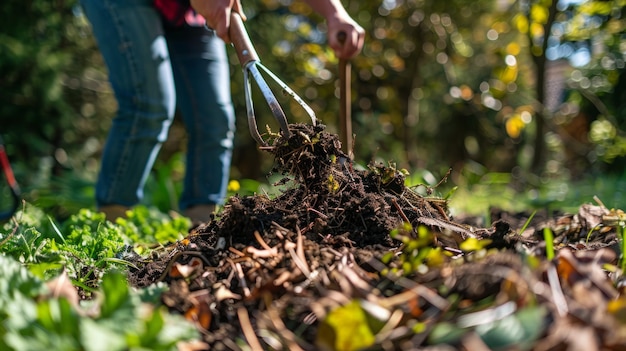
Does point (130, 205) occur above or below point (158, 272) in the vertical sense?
below

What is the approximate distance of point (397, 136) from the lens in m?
6.65

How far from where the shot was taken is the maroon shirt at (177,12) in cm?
265

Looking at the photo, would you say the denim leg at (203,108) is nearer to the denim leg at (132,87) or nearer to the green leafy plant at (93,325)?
the denim leg at (132,87)

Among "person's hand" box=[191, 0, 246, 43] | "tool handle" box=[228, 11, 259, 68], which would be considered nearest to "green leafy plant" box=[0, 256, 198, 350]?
"tool handle" box=[228, 11, 259, 68]

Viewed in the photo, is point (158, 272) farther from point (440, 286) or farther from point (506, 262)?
point (506, 262)

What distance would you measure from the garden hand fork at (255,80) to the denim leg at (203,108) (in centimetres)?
90

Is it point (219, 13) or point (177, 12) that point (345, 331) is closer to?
point (219, 13)

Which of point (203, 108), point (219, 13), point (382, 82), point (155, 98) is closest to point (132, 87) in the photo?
point (155, 98)

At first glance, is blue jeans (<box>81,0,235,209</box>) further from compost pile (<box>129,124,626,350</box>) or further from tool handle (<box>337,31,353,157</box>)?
compost pile (<box>129,124,626,350</box>)

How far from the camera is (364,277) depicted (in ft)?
3.78

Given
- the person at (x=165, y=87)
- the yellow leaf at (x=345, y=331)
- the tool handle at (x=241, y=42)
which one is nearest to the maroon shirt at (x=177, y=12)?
the person at (x=165, y=87)

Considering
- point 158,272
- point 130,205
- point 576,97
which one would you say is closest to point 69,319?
point 158,272

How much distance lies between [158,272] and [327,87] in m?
4.52

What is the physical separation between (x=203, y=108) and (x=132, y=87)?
1.47ft
